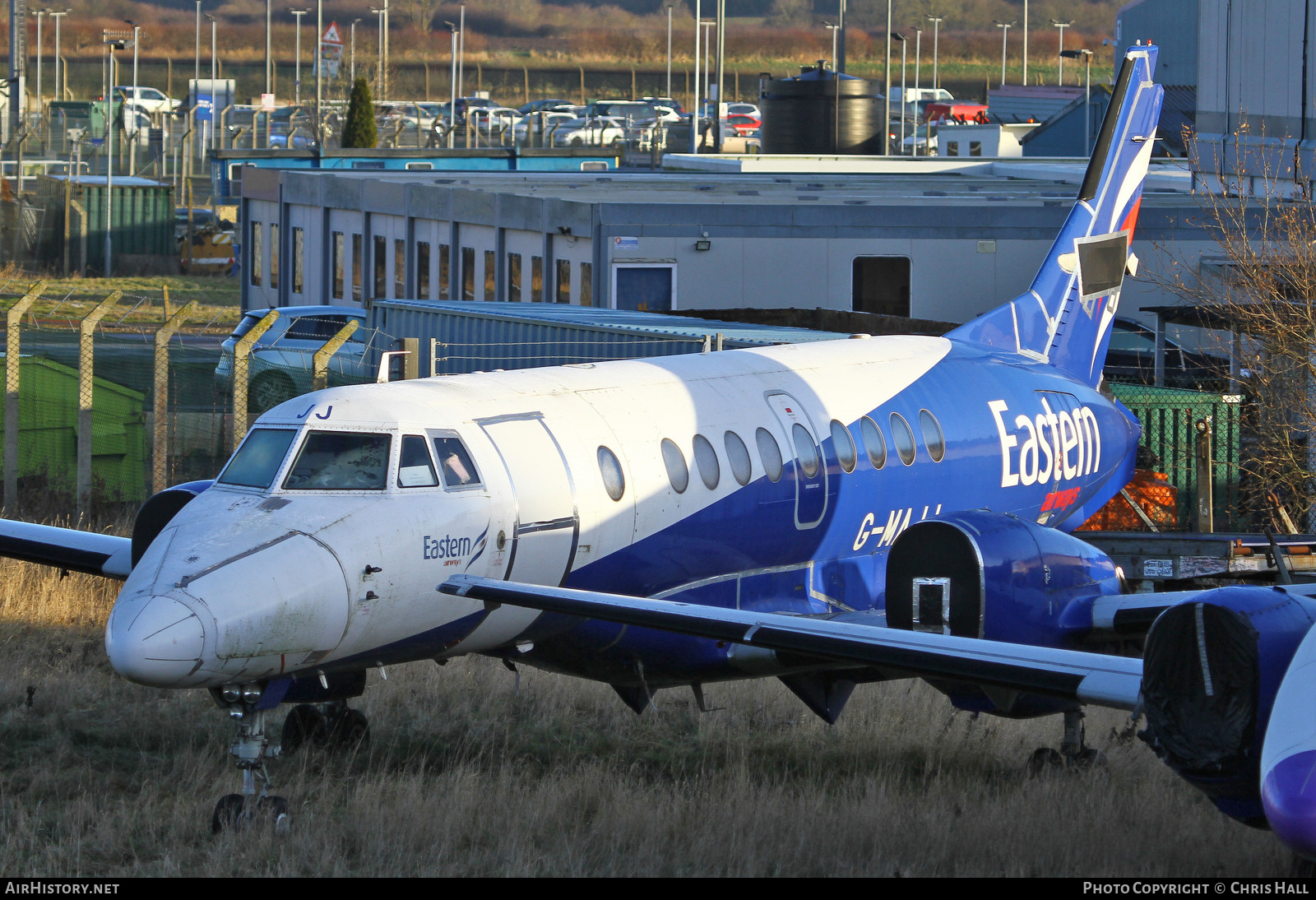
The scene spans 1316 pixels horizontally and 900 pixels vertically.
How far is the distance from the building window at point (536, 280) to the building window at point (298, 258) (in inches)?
505

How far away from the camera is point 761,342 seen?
18125 mm

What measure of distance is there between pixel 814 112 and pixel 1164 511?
120 ft

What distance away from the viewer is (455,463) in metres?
10.0

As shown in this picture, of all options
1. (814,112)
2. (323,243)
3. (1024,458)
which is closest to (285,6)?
(814,112)

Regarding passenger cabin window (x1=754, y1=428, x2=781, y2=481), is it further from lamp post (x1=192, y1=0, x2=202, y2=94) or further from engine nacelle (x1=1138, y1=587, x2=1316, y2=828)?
lamp post (x1=192, y1=0, x2=202, y2=94)

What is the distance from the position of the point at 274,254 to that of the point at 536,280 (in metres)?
15.5

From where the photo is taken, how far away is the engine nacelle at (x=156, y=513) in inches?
442

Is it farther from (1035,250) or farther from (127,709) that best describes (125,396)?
(1035,250)

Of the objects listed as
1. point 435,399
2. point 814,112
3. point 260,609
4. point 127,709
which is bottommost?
point 127,709

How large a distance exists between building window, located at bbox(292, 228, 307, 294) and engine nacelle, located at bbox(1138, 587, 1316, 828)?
35.5m

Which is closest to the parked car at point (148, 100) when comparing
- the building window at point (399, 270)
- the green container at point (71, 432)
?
the building window at point (399, 270)

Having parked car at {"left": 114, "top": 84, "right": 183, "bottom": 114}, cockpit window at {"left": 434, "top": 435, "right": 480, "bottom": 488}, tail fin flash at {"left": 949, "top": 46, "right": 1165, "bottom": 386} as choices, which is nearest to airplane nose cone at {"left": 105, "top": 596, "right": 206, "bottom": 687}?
cockpit window at {"left": 434, "top": 435, "right": 480, "bottom": 488}

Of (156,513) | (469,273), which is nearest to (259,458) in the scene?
(156,513)

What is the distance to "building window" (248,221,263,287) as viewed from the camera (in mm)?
44000
